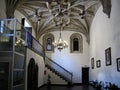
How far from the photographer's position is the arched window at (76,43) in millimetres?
22312

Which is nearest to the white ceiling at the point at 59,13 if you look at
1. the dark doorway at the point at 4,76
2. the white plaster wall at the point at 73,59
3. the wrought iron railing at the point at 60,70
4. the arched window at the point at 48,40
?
the arched window at the point at 48,40

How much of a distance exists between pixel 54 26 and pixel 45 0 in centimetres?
702

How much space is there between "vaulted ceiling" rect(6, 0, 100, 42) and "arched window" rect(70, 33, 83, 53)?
0.69 m

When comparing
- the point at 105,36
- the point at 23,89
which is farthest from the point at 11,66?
the point at 105,36

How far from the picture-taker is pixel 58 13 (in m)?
17.9

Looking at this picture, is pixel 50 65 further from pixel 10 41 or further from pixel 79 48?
pixel 10 41

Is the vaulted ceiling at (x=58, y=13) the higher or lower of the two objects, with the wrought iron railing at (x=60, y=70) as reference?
higher

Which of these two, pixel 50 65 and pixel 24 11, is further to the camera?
pixel 50 65

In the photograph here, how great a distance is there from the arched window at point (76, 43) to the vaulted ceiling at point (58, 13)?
692mm

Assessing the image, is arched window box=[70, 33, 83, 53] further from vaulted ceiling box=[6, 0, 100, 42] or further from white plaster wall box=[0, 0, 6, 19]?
white plaster wall box=[0, 0, 6, 19]

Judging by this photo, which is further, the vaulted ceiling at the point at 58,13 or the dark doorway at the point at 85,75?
the dark doorway at the point at 85,75

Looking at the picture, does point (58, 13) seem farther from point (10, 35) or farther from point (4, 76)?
point (4, 76)

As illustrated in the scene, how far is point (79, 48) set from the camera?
2231cm

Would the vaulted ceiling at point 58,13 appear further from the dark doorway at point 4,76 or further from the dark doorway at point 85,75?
the dark doorway at point 4,76
